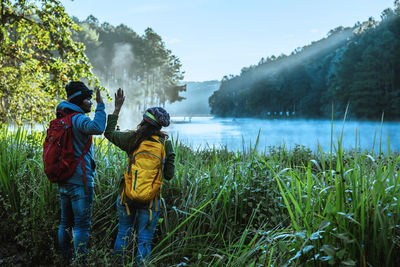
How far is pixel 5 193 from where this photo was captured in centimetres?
388

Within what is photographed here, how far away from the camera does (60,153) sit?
9.06ft

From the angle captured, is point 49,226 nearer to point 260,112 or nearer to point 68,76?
point 68,76

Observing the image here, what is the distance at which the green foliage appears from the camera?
7.39m

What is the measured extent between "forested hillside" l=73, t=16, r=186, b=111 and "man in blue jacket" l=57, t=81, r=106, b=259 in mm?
55210

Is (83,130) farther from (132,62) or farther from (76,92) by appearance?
(132,62)

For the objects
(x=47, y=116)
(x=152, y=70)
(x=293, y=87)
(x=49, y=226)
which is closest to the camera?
(x=49, y=226)

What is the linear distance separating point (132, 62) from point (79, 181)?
60.0 metres

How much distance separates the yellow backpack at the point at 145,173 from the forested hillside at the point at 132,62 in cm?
5554

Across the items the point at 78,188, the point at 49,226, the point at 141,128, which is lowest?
the point at 49,226

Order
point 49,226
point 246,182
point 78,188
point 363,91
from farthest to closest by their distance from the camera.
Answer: point 363,91, point 246,182, point 49,226, point 78,188

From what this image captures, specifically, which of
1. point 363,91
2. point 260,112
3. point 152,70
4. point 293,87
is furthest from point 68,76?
point 260,112

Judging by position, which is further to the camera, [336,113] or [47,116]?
[336,113]

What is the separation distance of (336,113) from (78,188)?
65605 mm

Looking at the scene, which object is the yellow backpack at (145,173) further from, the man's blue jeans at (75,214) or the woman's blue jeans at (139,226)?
the man's blue jeans at (75,214)
